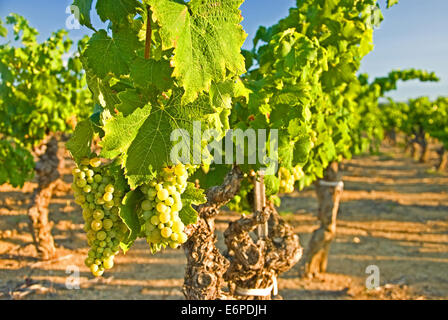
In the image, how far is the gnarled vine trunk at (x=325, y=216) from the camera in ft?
18.9

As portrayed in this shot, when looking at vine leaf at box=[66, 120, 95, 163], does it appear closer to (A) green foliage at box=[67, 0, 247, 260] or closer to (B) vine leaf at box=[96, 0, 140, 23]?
(A) green foliage at box=[67, 0, 247, 260]

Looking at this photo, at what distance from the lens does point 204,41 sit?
3.92ft

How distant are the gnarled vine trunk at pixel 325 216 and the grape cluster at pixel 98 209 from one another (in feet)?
14.9

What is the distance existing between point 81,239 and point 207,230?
6075 millimetres

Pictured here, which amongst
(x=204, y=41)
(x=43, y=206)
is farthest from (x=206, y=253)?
(x=43, y=206)

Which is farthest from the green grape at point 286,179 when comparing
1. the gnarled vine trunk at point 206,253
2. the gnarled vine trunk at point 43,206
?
the gnarled vine trunk at point 43,206

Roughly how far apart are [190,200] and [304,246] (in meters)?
6.39

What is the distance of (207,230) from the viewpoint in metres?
2.29

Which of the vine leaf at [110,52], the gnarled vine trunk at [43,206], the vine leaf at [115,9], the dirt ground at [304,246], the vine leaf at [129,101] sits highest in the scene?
the vine leaf at [115,9]

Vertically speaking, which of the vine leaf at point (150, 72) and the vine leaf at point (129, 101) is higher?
the vine leaf at point (150, 72)

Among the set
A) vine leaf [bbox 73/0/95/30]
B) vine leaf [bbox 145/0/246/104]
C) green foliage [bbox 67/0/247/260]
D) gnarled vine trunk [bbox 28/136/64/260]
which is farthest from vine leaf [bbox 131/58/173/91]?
gnarled vine trunk [bbox 28/136/64/260]

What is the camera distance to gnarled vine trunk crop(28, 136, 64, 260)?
6551 millimetres

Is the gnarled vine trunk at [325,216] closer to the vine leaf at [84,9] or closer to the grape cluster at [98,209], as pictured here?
the grape cluster at [98,209]

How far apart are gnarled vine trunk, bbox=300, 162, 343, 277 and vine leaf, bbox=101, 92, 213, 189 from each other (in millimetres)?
4593
